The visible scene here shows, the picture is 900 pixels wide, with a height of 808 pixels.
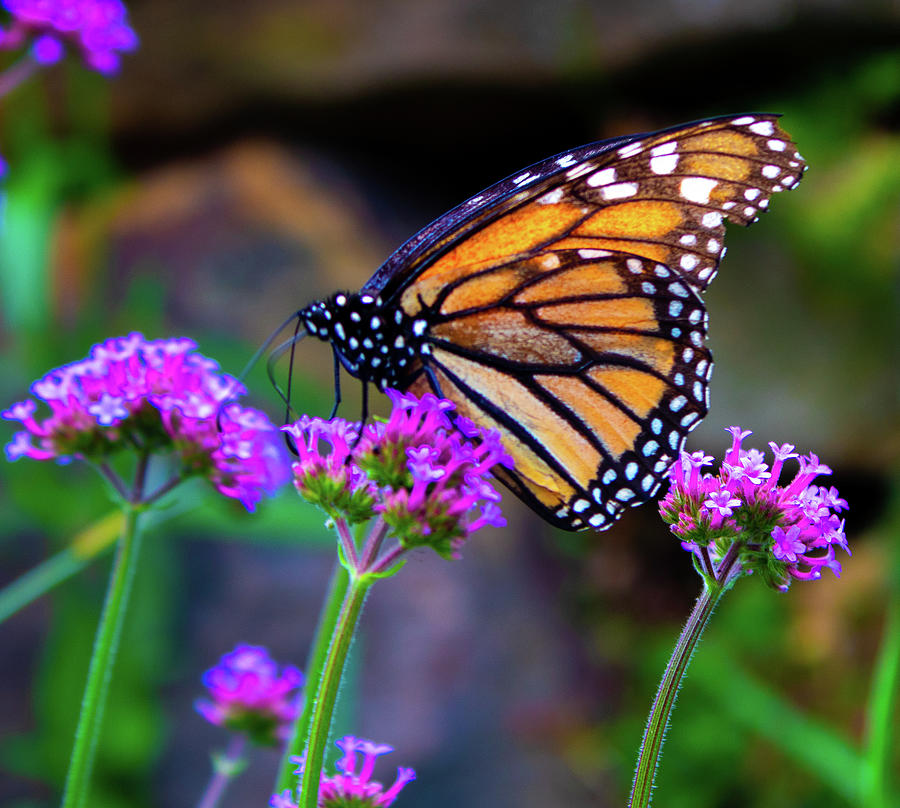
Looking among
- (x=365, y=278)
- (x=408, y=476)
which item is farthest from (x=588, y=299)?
(x=365, y=278)

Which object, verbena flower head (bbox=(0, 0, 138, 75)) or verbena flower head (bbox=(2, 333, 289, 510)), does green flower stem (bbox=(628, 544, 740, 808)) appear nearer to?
verbena flower head (bbox=(2, 333, 289, 510))

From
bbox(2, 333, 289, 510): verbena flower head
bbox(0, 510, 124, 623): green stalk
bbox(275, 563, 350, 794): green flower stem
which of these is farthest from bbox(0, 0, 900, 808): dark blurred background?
bbox(275, 563, 350, 794): green flower stem

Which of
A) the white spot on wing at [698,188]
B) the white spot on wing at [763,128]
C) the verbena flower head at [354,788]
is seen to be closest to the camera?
the verbena flower head at [354,788]

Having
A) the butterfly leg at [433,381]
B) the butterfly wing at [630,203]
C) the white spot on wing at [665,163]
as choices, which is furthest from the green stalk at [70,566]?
the white spot on wing at [665,163]

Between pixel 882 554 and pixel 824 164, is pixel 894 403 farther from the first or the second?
pixel 824 164

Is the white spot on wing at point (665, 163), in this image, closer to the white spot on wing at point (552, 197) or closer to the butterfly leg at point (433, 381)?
the white spot on wing at point (552, 197)

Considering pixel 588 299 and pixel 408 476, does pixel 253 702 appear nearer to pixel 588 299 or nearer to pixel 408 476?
pixel 408 476
